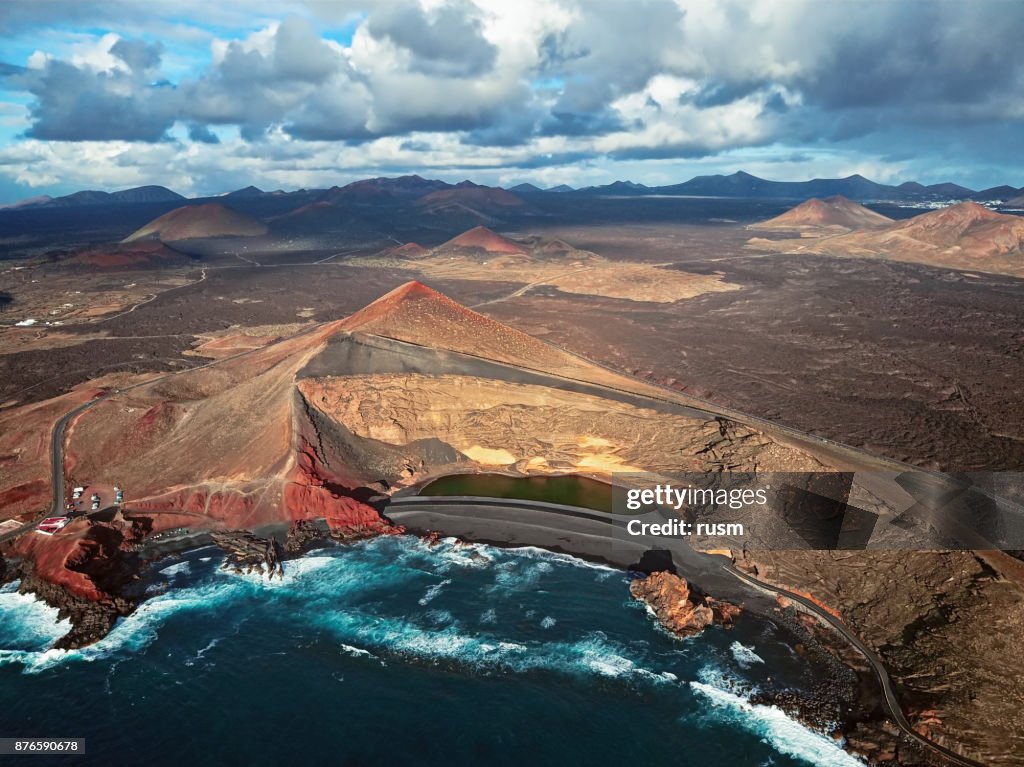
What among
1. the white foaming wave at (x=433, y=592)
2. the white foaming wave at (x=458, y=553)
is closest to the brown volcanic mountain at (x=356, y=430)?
the white foaming wave at (x=458, y=553)

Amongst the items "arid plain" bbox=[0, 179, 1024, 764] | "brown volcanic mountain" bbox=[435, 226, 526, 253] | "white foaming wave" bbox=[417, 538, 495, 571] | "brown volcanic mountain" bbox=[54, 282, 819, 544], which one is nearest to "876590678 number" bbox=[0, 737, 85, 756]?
"arid plain" bbox=[0, 179, 1024, 764]

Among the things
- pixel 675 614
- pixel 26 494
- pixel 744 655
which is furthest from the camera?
pixel 26 494

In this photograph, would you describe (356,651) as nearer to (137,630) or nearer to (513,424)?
(137,630)

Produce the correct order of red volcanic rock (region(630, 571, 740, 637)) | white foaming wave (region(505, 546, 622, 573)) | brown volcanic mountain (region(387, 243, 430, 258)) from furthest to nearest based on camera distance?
brown volcanic mountain (region(387, 243, 430, 258))
white foaming wave (region(505, 546, 622, 573))
red volcanic rock (region(630, 571, 740, 637))

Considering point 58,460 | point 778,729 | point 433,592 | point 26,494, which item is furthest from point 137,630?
point 778,729

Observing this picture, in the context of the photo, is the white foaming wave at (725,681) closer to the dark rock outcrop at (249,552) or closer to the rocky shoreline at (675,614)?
the rocky shoreline at (675,614)

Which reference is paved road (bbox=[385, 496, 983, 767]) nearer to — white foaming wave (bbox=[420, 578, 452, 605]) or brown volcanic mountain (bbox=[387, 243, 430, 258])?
white foaming wave (bbox=[420, 578, 452, 605])

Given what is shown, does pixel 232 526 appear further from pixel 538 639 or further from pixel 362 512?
pixel 538 639
